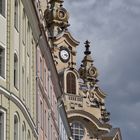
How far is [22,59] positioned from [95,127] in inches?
2603

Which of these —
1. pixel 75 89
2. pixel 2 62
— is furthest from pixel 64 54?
pixel 2 62

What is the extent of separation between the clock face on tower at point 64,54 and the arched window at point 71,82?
110 inches

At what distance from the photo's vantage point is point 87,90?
348 feet

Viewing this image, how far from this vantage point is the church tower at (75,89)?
9825 centimetres

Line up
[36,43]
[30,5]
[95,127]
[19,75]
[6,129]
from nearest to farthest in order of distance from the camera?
[6,129] < [19,75] < [30,5] < [36,43] < [95,127]

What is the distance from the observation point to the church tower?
98250 millimetres

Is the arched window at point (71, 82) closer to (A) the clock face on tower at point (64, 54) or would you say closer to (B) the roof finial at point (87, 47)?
(A) the clock face on tower at point (64, 54)

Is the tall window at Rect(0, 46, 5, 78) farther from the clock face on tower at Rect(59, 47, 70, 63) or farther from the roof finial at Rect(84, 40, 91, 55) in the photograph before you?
the roof finial at Rect(84, 40, 91, 55)

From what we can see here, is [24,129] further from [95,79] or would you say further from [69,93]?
[95,79]

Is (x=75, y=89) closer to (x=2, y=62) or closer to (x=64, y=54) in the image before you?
(x=64, y=54)

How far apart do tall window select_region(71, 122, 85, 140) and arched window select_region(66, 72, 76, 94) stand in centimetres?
513

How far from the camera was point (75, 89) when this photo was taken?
4023 inches

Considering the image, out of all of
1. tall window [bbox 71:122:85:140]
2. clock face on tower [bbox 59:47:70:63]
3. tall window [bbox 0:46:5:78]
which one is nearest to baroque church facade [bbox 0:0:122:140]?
tall window [bbox 0:46:5:78]

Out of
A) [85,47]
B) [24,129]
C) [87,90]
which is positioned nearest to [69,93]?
[87,90]
